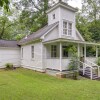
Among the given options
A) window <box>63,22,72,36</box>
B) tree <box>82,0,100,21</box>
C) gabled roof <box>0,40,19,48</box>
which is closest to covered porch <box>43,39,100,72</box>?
window <box>63,22,72,36</box>

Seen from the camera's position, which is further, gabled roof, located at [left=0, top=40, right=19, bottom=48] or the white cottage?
gabled roof, located at [left=0, top=40, right=19, bottom=48]

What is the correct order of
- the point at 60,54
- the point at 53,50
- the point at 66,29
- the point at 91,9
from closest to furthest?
the point at 60,54, the point at 53,50, the point at 66,29, the point at 91,9

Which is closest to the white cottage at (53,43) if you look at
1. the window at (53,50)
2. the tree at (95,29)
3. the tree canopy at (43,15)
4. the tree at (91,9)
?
the window at (53,50)

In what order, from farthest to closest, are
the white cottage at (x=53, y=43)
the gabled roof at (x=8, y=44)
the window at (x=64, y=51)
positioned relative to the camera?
the gabled roof at (x=8, y=44) < the window at (x=64, y=51) < the white cottage at (x=53, y=43)

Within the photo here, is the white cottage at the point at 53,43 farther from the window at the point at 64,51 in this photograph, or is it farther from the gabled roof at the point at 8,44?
the gabled roof at the point at 8,44

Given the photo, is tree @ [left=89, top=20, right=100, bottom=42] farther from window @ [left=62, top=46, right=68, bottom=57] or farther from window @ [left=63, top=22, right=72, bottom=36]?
window @ [left=62, top=46, right=68, bottom=57]

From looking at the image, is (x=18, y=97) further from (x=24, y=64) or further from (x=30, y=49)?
(x=24, y=64)

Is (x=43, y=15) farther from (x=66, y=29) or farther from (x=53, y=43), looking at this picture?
(x=53, y=43)

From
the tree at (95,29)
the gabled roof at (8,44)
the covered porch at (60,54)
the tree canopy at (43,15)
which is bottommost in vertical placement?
the covered porch at (60,54)

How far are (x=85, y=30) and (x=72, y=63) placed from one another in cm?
1616

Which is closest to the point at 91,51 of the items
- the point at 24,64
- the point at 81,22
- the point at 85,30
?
the point at 85,30

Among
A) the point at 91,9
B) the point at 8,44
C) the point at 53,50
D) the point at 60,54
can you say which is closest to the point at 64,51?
the point at 53,50

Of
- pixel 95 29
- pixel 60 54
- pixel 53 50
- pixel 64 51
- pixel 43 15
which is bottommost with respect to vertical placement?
pixel 60 54

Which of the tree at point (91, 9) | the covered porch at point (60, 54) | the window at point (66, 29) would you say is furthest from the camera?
the tree at point (91, 9)
